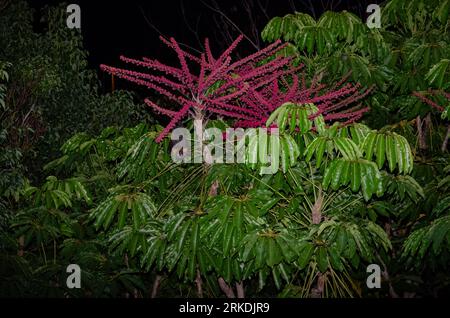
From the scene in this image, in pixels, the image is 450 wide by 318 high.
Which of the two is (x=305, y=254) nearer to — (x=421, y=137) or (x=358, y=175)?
(x=358, y=175)

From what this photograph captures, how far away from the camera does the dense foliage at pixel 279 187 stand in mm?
2242

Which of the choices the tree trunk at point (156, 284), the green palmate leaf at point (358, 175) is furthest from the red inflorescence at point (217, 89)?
the tree trunk at point (156, 284)

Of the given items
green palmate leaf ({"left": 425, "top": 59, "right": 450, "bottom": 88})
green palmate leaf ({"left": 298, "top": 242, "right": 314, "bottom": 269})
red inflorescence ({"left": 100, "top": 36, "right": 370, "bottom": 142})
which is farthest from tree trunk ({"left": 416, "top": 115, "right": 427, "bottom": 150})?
green palmate leaf ({"left": 298, "top": 242, "right": 314, "bottom": 269})

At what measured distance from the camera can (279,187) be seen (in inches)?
93.9

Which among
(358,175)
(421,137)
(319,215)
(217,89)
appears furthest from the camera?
(421,137)

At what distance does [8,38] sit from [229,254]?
5.53 m

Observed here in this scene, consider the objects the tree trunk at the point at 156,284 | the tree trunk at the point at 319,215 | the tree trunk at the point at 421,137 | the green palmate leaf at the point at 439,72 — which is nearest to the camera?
the tree trunk at the point at 319,215

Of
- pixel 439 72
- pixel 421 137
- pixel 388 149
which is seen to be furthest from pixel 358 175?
pixel 421 137

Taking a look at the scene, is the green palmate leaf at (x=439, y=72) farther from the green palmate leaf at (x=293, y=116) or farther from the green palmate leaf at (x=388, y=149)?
the green palmate leaf at (x=293, y=116)

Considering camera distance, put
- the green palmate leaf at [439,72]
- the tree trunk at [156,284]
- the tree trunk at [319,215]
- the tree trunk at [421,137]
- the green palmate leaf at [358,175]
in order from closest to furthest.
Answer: the green palmate leaf at [358,175], the tree trunk at [319,215], the green palmate leaf at [439,72], the tree trunk at [156,284], the tree trunk at [421,137]

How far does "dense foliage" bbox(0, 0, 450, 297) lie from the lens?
224 cm

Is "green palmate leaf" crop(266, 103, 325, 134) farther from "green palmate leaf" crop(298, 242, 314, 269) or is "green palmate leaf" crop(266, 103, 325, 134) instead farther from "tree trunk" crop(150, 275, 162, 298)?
"tree trunk" crop(150, 275, 162, 298)

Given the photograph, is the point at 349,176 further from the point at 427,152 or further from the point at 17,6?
the point at 17,6

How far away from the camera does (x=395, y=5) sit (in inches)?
137
